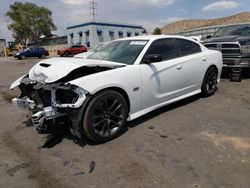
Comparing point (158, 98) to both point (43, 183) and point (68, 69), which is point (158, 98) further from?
point (43, 183)

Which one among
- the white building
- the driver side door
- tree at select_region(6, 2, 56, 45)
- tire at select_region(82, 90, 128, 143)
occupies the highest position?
tree at select_region(6, 2, 56, 45)

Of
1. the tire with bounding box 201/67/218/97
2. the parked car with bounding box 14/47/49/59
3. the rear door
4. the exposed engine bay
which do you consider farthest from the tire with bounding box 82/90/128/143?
the parked car with bounding box 14/47/49/59

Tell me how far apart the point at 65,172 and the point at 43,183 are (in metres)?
0.30

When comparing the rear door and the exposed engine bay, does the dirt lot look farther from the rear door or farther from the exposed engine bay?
the rear door

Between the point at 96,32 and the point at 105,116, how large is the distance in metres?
45.9

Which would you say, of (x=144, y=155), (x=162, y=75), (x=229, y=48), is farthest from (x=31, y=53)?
(x=144, y=155)

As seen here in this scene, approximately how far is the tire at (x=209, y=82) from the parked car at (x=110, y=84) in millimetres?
609

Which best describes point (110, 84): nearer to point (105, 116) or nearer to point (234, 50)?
point (105, 116)

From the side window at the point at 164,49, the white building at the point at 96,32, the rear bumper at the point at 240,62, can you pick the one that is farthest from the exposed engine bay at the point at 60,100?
the white building at the point at 96,32

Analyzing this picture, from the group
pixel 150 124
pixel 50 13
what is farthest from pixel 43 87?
pixel 50 13

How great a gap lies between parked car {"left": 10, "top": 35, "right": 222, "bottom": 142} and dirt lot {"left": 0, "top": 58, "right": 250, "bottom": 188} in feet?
1.15

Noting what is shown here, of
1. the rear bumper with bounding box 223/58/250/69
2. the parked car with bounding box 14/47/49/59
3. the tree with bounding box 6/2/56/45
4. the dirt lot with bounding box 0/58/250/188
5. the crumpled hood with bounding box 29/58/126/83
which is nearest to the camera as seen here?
the dirt lot with bounding box 0/58/250/188

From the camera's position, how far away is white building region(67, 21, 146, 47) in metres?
47.8

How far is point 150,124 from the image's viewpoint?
4.62m
